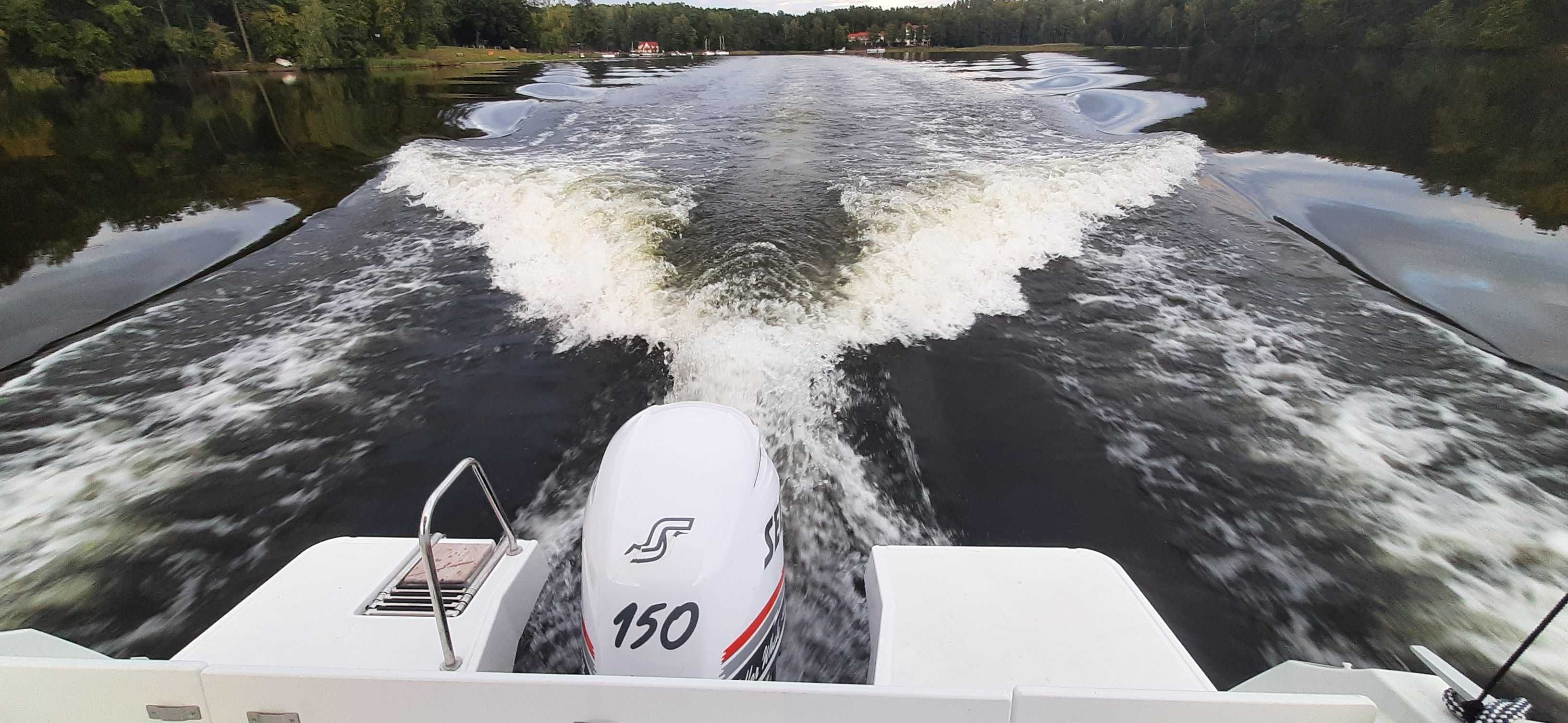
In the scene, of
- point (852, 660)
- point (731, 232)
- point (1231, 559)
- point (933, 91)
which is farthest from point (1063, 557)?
point (933, 91)

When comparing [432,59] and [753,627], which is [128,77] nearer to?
[432,59]

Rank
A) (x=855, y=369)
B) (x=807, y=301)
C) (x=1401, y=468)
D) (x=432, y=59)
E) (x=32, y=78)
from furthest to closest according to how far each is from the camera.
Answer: (x=432, y=59) < (x=32, y=78) < (x=807, y=301) < (x=855, y=369) < (x=1401, y=468)

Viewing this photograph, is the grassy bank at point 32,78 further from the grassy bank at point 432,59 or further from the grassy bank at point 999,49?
the grassy bank at point 999,49

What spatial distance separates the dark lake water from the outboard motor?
0.70 meters

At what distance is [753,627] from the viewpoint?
81.2 inches

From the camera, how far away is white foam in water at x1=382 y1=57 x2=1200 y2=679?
3.28 meters

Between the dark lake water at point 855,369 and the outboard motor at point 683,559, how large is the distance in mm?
700

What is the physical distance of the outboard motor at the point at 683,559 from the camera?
1.90 meters

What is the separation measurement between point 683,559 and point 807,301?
11.3 feet

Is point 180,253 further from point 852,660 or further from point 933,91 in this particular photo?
point 933,91

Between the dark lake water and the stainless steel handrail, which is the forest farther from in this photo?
the stainless steel handrail

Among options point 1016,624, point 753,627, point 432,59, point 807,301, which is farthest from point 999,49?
point 753,627

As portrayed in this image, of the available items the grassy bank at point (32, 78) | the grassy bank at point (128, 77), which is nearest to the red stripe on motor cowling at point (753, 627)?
the grassy bank at point (32, 78)

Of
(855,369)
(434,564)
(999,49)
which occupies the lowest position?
(855,369)
